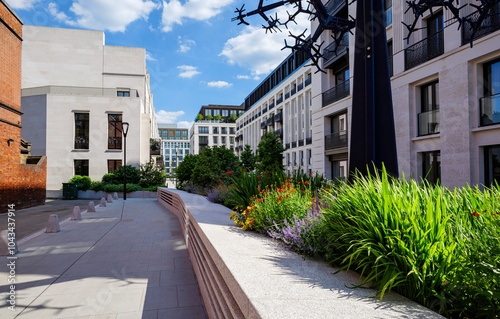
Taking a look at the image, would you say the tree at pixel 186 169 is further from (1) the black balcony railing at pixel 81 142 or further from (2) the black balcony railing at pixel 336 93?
(1) the black balcony railing at pixel 81 142

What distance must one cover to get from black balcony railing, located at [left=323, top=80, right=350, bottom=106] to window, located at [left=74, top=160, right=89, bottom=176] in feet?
80.7

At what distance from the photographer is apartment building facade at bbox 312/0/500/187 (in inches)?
446

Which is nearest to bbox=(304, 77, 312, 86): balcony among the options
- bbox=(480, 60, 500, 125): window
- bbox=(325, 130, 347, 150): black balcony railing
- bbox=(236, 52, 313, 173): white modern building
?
bbox=(236, 52, 313, 173): white modern building

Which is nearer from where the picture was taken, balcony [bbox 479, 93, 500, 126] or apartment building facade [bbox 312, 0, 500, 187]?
balcony [bbox 479, 93, 500, 126]

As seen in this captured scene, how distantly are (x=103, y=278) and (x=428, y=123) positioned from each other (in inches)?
556

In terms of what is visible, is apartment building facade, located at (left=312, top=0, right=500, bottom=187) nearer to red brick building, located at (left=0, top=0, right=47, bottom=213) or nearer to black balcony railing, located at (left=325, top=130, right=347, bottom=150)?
black balcony railing, located at (left=325, top=130, right=347, bottom=150)

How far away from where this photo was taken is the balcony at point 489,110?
11.2 meters

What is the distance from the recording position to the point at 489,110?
37.4ft

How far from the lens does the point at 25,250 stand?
7305mm

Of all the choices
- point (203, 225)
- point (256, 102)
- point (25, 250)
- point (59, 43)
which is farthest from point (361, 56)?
point (256, 102)

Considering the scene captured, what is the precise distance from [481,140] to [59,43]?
1683 inches

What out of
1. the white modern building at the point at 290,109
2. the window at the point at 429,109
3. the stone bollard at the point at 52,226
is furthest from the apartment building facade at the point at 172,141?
the stone bollard at the point at 52,226

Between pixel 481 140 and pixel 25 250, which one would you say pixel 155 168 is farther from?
pixel 481 140

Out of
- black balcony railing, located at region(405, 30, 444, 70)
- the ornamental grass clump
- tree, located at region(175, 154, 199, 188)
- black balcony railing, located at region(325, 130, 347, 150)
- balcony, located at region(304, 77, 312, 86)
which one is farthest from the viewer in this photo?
balcony, located at region(304, 77, 312, 86)
